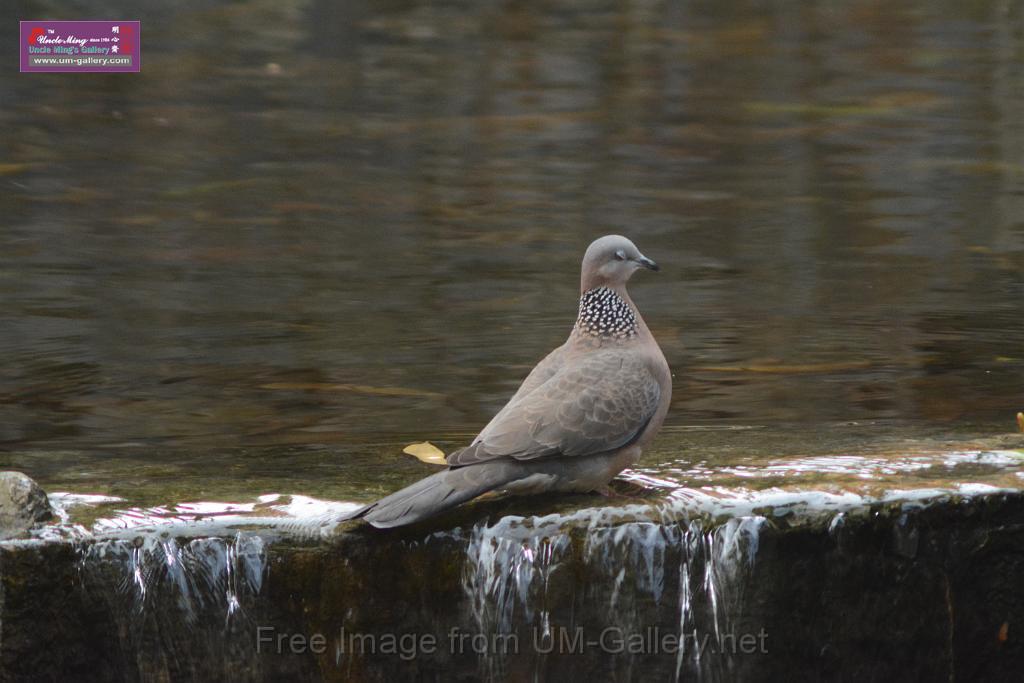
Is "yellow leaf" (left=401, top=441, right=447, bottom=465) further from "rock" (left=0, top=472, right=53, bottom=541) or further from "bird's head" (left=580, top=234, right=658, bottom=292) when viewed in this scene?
"rock" (left=0, top=472, right=53, bottom=541)

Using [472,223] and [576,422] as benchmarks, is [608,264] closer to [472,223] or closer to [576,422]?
[576,422]

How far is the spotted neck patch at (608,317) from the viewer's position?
19.3 feet

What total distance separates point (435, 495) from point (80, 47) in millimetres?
17718

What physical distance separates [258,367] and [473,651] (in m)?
4.28

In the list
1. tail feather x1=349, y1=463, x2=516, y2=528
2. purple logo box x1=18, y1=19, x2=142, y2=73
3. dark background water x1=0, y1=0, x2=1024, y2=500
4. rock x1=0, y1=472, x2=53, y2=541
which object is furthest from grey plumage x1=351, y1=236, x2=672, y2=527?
purple logo box x1=18, y1=19, x2=142, y2=73

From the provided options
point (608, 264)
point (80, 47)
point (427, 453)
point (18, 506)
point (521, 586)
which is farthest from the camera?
point (80, 47)

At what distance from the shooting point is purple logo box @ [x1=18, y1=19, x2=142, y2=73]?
68.1 ft

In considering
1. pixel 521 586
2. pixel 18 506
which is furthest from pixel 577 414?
pixel 18 506

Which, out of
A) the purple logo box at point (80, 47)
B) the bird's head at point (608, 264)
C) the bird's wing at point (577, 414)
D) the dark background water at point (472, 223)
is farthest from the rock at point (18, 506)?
the purple logo box at point (80, 47)

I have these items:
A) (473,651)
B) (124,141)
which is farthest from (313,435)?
(124,141)

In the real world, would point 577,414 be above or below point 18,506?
above

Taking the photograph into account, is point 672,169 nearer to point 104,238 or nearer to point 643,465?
point 104,238

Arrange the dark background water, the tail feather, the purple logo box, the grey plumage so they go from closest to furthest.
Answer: the tail feather < the grey plumage < the dark background water < the purple logo box

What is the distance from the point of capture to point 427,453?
20.7 feet
